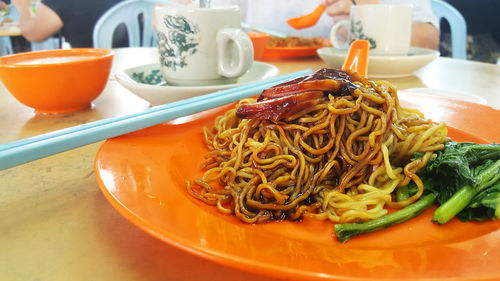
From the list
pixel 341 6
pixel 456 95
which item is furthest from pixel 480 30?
pixel 456 95

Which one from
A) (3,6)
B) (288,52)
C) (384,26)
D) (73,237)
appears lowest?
(73,237)

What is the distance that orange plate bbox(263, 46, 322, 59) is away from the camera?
7.67 feet

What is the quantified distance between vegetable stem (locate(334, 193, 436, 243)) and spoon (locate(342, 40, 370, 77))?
83 centimetres

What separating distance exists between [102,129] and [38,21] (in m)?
4.78

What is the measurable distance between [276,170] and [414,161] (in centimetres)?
31

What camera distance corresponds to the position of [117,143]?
0.83m

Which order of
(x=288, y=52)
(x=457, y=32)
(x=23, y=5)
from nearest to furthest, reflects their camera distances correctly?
(x=288, y=52), (x=457, y=32), (x=23, y=5)

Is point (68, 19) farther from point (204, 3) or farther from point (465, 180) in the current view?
point (465, 180)

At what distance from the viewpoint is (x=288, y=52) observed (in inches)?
92.7

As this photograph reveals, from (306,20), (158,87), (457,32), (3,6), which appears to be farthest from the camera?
(3,6)

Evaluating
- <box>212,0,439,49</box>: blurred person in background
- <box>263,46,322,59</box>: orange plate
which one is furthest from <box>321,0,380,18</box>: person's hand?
<box>263,46,322,59</box>: orange plate

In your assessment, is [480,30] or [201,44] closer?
[201,44]

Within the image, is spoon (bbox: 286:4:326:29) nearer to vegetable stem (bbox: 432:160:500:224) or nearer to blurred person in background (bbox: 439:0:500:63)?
vegetable stem (bbox: 432:160:500:224)

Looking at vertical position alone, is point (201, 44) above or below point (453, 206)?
above
